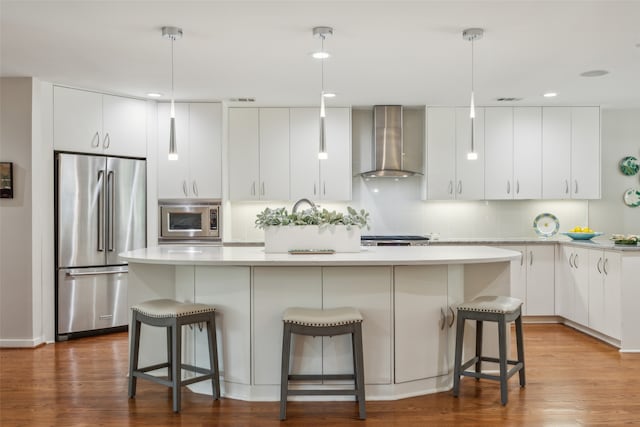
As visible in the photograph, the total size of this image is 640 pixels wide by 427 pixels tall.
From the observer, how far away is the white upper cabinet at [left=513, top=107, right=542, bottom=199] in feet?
19.9

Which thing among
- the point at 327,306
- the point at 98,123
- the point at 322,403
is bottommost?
the point at 322,403

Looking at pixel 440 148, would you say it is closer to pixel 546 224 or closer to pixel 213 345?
pixel 546 224

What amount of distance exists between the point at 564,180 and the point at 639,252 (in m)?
1.77

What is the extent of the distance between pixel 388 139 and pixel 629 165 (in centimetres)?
298

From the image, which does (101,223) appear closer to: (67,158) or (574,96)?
(67,158)

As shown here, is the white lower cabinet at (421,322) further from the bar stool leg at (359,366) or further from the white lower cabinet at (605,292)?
the white lower cabinet at (605,292)

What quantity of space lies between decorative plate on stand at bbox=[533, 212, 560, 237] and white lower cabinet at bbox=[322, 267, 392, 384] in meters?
3.72

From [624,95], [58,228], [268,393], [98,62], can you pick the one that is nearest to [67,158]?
[58,228]

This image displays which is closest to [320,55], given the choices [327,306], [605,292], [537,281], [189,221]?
[327,306]

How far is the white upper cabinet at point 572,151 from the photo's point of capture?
6066 millimetres

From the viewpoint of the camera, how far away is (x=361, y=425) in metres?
2.92

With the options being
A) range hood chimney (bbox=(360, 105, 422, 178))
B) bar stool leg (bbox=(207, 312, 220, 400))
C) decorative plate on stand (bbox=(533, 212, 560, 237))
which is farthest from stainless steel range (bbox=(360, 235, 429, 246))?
bar stool leg (bbox=(207, 312, 220, 400))

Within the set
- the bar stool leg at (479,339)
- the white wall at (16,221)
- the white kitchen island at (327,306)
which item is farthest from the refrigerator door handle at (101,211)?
the bar stool leg at (479,339)

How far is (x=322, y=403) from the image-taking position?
327cm
